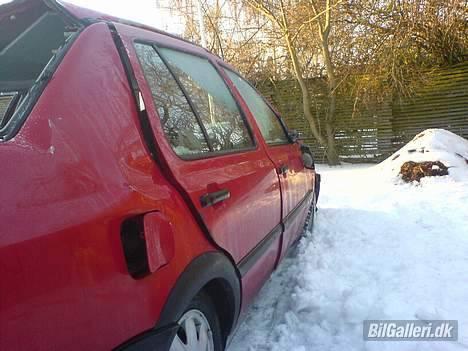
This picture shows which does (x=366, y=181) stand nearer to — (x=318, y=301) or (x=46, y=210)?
(x=318, y=301)

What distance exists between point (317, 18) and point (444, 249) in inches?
302

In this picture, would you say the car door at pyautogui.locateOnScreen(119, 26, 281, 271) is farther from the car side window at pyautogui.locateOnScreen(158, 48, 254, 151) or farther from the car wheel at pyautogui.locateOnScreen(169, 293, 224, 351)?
the car wheel at pyautogui.locateOnScreen(169, 293, 224, 351)

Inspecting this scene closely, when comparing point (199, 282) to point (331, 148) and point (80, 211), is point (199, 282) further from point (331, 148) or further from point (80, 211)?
point (331, 148)

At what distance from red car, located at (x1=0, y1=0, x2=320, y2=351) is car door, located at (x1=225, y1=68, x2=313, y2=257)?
561 millimetres

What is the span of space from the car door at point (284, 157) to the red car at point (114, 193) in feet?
1.84

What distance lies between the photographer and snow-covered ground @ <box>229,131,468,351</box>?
2.32 metres

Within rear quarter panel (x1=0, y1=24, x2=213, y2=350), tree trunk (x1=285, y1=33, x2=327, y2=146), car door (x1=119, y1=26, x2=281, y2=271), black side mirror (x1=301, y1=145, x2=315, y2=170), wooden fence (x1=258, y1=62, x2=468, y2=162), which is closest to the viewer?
rear quarter panel (x1=0, y1=24, x2=213, y2=350)

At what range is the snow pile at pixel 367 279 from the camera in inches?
91.0

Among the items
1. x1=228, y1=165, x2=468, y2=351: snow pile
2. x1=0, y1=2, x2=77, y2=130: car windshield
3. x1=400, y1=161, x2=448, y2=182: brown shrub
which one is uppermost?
x1=0, y1=2, x2=77, y2=130: car windshield

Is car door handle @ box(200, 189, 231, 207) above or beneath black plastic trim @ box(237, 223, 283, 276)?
above

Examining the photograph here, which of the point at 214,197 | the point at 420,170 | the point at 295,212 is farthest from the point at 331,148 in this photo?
the point at 214,197

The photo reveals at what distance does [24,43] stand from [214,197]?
103 cm

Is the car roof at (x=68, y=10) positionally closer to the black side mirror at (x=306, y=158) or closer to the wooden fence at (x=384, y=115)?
the black side mirror at (x=306, y=158)

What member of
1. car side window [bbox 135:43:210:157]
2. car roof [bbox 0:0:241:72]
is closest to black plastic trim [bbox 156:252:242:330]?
car side window [bbox 135:43:210:157]
